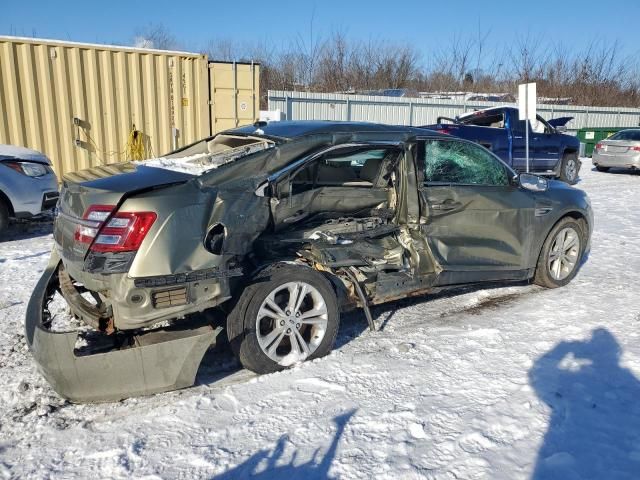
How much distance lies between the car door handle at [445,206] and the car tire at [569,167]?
33.0 ft

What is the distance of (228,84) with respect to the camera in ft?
35.2

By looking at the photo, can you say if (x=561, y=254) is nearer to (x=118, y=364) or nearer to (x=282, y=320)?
(x=282, y=320)

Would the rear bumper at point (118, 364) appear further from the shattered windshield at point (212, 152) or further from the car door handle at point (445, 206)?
the car door handle at point (445, 206)

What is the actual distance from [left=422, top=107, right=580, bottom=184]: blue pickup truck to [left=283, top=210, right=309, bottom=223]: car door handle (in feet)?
25.4

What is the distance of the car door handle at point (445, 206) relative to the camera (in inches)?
168

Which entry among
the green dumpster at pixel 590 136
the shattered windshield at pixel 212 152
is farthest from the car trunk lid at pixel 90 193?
the green dumpster at pixel 590 136

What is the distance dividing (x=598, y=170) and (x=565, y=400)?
1612 cm

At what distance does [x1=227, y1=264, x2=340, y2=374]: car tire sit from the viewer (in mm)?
3307

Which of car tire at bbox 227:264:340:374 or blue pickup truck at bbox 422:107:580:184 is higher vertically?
blue pickup truck at bbox 422:107:580:184

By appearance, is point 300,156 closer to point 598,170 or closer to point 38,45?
point 38,45

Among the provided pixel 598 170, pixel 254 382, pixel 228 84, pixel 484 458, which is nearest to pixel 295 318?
pixel 254 382

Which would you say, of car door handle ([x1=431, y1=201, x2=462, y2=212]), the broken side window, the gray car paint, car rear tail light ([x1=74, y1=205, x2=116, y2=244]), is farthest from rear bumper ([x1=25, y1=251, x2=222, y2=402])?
the gray car paint

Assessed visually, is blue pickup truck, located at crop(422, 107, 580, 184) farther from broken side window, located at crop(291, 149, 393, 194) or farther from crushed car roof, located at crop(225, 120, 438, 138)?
crushed car roof, located at crop(225, 120, 438, 138)

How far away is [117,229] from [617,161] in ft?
53.4
